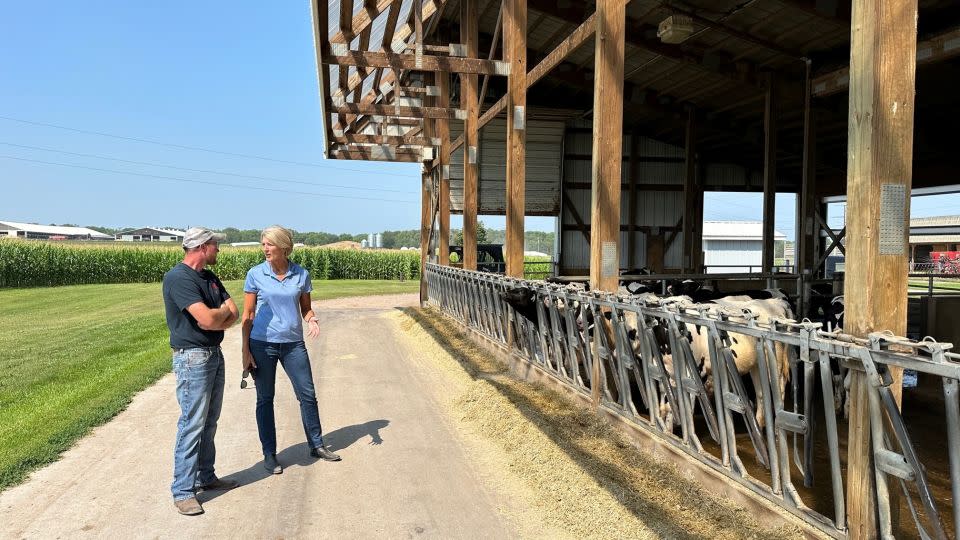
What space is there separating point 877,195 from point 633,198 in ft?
72.3

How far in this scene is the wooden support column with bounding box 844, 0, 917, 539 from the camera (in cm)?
302

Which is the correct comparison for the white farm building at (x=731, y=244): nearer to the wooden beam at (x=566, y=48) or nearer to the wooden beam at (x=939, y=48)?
the wooden beam at (x=939, y=48)

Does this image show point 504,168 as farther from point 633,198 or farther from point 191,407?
point 191,407

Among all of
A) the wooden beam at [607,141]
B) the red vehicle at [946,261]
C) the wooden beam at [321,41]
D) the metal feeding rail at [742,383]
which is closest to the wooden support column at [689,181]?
the wooden beam at [321,41]

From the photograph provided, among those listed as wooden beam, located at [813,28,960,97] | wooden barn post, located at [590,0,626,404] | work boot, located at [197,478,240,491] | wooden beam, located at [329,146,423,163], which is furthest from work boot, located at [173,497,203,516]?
wooden beam, located at [329,146,423,163]

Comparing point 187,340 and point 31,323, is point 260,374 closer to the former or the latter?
point 187,340

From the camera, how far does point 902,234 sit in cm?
308

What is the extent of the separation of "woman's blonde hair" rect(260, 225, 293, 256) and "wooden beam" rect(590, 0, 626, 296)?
2792 millimetres

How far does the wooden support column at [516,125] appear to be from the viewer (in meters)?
9.72

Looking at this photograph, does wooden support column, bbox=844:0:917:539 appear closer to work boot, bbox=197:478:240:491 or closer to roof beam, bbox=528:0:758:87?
work boot, bbox=197:478:240:491

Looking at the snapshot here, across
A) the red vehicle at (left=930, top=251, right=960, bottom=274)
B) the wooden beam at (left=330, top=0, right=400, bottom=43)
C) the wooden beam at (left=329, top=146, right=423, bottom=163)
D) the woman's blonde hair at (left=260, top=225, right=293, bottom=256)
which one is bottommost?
the red vehicle at (left=930, top=251, right=960, bottom=274)

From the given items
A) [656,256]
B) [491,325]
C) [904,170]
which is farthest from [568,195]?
[904,170]

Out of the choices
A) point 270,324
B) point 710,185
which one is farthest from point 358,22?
point 710,185

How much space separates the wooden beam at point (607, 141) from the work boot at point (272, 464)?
2.88m
